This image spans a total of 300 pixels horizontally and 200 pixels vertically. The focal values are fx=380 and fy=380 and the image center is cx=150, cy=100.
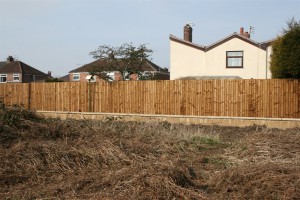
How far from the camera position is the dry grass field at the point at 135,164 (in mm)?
5223

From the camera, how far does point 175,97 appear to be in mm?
16969

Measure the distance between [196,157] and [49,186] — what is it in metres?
3.41

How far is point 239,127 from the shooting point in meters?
14.9

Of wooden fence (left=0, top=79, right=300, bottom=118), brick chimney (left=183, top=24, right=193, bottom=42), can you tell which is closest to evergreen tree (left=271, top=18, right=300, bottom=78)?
wooden fence (left=0, top=79, right=300, bottom=118)

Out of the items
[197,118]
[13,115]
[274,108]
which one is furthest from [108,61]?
[13,115]

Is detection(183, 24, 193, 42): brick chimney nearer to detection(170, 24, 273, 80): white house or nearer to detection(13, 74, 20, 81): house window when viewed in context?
detection(170, 24, 273, 80): white house

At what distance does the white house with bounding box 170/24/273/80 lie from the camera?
26531 millimetres

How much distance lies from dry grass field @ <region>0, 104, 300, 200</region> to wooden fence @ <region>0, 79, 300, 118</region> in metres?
5.67

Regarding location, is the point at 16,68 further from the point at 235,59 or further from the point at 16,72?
the point at 235,59

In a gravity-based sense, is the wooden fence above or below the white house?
below

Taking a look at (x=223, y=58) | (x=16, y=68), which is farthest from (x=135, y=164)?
(x=16, y=68)

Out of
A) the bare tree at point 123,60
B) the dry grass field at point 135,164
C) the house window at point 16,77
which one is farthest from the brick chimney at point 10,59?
the dry grass field at point 135,164

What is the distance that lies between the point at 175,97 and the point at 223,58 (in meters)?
11.7

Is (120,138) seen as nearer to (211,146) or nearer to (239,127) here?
(211,146)
